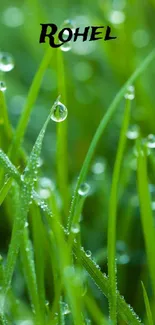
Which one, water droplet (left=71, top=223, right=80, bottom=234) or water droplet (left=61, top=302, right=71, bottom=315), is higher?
water droplet (left=71, top=223, right=80, bottom=234)

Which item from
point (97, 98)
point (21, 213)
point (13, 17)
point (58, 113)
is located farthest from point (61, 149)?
point (13, 17)

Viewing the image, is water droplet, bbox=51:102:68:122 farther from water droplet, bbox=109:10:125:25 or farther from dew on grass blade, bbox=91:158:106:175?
water droplet, bbox=109:10:125:25

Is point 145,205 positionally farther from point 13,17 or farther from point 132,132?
point 13,17

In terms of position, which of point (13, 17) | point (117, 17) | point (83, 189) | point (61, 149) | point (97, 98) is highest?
point (13, 17)

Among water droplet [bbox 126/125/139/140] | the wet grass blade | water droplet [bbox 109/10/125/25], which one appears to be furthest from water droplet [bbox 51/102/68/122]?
water droplet [bbox 109/10/125/25]

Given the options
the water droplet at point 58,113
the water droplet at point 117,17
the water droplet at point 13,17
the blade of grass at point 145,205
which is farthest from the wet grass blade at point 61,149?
the water droplet at point 13,17

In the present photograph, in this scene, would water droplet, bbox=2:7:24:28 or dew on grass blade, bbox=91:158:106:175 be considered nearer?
dew on grass blade, bbox=91:158:106:175

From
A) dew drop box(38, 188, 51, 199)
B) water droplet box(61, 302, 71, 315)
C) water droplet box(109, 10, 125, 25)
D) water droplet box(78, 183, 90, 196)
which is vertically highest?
water droplet box(109, 10, 125, 25)

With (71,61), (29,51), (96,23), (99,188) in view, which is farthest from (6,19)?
(99,188)
